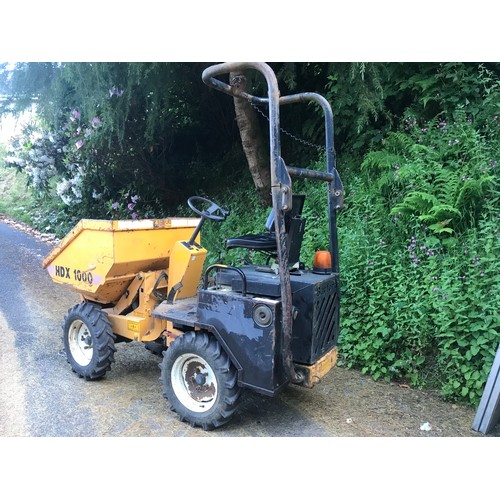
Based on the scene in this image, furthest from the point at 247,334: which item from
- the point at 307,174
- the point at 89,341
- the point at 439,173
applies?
the point at 439,173

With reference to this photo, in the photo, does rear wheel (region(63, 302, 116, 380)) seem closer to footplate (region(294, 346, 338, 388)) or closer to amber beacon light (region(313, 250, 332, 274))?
footplate (region(294, 346, 338, 388))

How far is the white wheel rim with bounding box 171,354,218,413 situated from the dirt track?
0.18 m

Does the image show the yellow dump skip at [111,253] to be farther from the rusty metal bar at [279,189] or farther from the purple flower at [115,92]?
the purple flower at [115,92]

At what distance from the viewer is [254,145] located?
20.0 ft

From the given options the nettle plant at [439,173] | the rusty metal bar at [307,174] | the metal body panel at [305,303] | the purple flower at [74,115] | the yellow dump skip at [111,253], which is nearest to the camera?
the rusty metal bar at [307,174]

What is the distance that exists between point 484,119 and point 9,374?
5.39 meters

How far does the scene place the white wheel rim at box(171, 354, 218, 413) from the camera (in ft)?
9.78

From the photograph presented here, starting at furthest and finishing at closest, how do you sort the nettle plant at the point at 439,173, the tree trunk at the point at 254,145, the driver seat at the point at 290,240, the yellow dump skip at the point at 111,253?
the tree trunk at the point at 254,145
the nettle plant at the point at 439,173
the yellow dump skip at the point at 111,253
the driver seat at the point at 290,240

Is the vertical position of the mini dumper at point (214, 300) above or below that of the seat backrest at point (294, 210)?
below

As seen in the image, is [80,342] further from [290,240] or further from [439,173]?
[439,173]

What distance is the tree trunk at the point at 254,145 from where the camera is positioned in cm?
595

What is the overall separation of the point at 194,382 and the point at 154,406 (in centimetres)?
44

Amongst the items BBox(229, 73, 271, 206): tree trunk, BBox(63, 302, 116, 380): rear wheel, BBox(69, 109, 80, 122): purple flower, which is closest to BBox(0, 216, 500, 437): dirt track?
BBox(63, 302, 116, 380): rear wheel

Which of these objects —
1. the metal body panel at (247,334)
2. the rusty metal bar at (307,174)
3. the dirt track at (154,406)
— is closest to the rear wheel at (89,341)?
the dirt track at (154,406)
